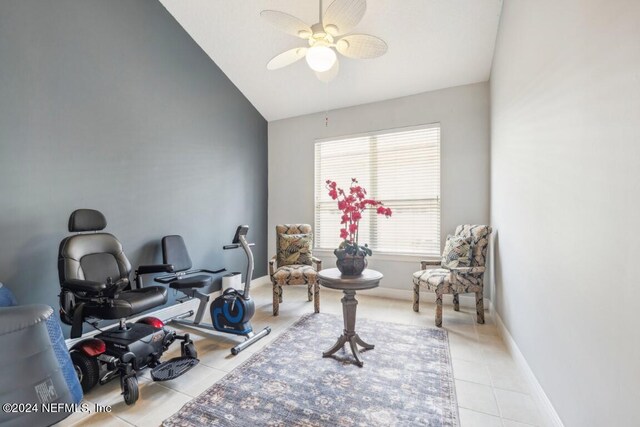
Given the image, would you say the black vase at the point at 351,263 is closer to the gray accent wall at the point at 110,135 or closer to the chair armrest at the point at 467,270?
the chair armrest at the point at 467,270

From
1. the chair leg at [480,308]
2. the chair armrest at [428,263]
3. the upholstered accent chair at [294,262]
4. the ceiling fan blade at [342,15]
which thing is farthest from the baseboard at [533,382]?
the ceiling fan blade at [342,15]

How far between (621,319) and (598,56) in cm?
100

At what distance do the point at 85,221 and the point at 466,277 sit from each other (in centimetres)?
345

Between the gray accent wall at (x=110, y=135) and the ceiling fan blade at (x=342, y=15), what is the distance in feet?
6.77

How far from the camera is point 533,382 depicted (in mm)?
1836

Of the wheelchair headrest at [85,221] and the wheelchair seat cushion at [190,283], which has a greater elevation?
the wheelchair headrest at [85,221]

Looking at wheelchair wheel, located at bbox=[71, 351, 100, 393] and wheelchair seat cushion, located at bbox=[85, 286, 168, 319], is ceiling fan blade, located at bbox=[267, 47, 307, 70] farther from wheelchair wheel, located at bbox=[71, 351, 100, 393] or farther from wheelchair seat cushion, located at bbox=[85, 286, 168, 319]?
wheelchair wheel, located at bbox=[71, 351, 100, 393]

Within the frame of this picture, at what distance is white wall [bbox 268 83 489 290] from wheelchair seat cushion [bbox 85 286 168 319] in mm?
2587

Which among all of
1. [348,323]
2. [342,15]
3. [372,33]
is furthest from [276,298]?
[372,33]

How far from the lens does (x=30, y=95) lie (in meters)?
2.13

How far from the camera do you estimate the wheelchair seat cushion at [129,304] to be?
193cm

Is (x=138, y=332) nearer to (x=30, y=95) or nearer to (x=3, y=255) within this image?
(x=3, y=255)

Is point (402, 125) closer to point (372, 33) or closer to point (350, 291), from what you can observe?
point (372, 33)

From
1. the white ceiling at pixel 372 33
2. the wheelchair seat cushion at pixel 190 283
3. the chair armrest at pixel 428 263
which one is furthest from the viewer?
the chair armrest at pixel 428 263
